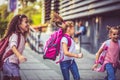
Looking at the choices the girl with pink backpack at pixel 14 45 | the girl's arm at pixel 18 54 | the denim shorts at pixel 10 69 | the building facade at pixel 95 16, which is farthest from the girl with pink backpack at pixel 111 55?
the building facade at pixel 95 16

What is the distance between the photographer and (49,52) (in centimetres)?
779

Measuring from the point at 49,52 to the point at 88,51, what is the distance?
14.5 m

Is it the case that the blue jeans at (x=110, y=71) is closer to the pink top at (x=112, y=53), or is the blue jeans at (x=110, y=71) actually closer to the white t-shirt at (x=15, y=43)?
the pink top at (x=112, y=53)

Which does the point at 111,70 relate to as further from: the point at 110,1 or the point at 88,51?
the point at 88,51

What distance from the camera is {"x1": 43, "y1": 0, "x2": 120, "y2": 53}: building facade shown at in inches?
760

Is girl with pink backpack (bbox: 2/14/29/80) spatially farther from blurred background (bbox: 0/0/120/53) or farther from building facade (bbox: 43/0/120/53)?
building facade (bbox: 43/0/120/53)

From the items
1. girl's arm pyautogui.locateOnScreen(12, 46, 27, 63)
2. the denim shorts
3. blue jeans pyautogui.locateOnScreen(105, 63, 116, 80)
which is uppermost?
girl's arm pyautogui.locateOnScreen(12, 46, 27, 63)

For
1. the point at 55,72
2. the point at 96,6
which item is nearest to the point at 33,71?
the point at 55,72

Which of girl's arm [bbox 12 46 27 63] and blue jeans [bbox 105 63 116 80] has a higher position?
girl's arm [bbox 12 46 27 63]

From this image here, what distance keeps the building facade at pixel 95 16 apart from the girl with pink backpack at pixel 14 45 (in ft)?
37.3

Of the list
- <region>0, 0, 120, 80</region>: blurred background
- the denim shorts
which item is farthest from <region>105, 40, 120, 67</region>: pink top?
<region>0, 0, 120, 80</region>: blurred background

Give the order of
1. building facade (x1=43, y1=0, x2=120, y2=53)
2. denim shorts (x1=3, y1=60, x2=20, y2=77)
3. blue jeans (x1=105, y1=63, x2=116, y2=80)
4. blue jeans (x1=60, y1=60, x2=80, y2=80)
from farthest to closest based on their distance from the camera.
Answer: building facade (x1=43, y1=0, x2=120, y2=53), blue jeans (x1=105, y1=63, x2=116, y2=80), blue jeans (x1=60, y1=60, x2=80, y2=80), denim shorts (x1=3, y1=60, x2=20, y2=77)

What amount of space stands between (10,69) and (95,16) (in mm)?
16762

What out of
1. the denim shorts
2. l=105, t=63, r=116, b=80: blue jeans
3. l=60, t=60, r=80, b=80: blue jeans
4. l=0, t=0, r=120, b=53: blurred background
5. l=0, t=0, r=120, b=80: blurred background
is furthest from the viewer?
l=0, t=0, r=120, b=53: blurred background
